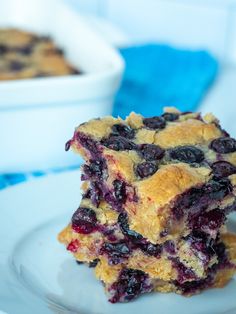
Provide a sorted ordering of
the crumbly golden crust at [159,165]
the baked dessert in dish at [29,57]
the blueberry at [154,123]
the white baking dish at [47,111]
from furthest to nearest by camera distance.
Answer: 1. the baked dessert in dish at [29,57]
2. the white baking dish at [47,111]
3. the blueberry at [154,123]
4. the crumbly golden crust at [159,165]

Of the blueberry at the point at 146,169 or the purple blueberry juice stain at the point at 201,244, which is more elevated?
the blueberry at the point at 146,169

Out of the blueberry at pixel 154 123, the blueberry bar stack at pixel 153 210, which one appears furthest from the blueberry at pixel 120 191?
the blueberry at pixel 154 123

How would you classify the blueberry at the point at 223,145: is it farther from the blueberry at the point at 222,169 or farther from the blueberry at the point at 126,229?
the blueberry at the point at 126,229

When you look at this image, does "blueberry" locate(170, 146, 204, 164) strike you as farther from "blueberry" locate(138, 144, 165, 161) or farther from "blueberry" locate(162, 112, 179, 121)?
"blueberry" locate(162, 112, 179, 121)

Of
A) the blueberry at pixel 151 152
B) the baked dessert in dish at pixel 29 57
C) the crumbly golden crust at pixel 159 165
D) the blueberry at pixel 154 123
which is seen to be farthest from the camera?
the baked dessert in dish at pixel 29 57

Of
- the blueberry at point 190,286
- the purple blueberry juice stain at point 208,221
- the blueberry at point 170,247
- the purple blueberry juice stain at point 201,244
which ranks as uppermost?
the purple blueberry juice stain at point 208,221

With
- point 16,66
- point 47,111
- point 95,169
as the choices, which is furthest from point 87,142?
point 16,66

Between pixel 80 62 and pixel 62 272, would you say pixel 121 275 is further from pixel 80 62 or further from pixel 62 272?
pixel 80 62

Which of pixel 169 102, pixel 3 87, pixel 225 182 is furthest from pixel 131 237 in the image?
pixel 169 102

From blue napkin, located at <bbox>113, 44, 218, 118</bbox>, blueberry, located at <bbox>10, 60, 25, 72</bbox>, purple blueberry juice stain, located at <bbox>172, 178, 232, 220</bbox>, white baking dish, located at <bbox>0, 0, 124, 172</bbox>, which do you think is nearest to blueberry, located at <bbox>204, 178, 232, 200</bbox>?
purple blueberry juice stain, located at <bbox>172, 178, 232, 220</bbox>
